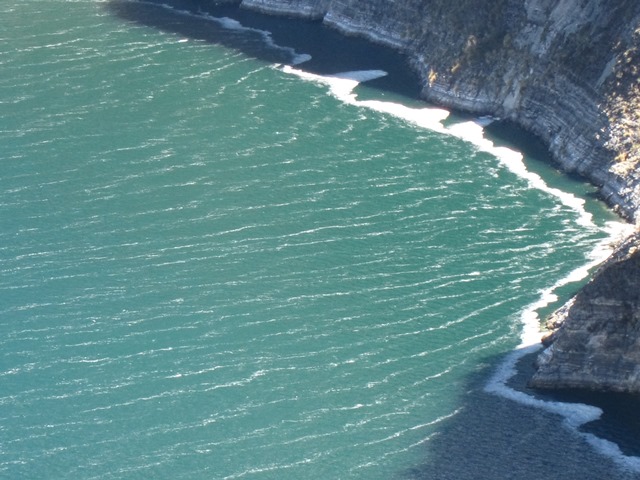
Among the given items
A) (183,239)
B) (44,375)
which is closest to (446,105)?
(183,239)

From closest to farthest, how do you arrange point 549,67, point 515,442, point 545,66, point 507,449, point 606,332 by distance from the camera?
1. point 507,449
2. point 515,442
3. point 606,332
4. point 549,67
5. point 545,66

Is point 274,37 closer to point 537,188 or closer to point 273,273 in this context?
point 537,188

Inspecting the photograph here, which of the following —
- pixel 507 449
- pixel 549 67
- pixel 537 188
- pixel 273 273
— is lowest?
pixel 273 273

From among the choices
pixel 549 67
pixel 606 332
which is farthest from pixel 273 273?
pixel 549 67

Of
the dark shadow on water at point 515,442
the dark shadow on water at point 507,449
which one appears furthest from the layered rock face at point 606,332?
the dark shadow on water at point 507,449

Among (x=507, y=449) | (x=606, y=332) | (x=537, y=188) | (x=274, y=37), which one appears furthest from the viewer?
(x=274, y=37)

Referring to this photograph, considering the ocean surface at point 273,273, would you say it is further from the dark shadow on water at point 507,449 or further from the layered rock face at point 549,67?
the layered rock face at point 549,67

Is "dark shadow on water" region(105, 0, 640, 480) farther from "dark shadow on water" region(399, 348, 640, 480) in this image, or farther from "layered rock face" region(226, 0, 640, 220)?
"layered rock face" region(226, 0, 640, 220)

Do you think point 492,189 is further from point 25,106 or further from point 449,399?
point 25,106
